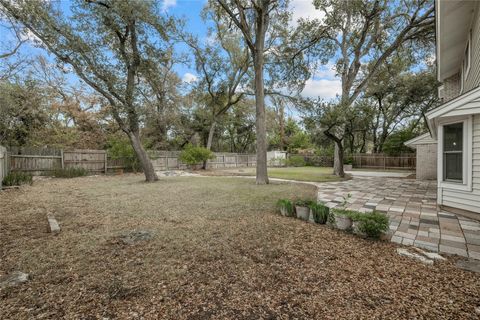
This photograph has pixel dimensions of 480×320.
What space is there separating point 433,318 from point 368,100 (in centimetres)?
2242

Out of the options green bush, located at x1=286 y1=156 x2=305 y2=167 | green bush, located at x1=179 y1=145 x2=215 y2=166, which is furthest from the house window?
Result: green bush, located at x1=286 y1=156 x2=305 y2=167

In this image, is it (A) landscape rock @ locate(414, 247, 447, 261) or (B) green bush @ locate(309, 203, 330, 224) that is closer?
(A) landscape rock @ locate(414, 247, 447, 261)

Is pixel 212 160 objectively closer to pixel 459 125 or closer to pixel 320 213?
pixel 320 213

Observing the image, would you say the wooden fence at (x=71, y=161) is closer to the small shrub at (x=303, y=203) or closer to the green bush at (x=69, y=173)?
the green bush at (x=69, y=173)

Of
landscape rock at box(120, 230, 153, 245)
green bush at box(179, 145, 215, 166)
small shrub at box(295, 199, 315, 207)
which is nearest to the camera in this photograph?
landscape rock at box(120, 230, 153, 245)

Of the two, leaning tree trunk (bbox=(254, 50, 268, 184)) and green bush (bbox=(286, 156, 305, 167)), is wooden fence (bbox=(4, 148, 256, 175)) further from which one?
green bush (bbox=(286, 156, 305, 167))

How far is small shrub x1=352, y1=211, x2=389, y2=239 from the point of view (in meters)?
3.02

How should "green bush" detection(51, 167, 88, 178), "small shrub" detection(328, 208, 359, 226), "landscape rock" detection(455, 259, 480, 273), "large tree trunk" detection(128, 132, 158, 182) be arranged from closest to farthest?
Result: "landscape rock" detection(455, 259, 480, 273) < "small shrub" detection(328, 208, 359, 226) < "large tree trunk" detection(128, 132, 158, 182) < "green bush" detection(51, 167, 88, 178)

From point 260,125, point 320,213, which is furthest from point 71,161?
point 320,213

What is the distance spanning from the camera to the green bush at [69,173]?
10.3 m

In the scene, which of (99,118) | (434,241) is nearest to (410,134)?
(434,241)

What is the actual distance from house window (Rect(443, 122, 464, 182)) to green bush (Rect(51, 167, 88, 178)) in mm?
14220

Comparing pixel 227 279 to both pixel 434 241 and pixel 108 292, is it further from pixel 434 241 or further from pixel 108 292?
pixel 434 241

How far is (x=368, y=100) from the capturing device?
2006 cm
